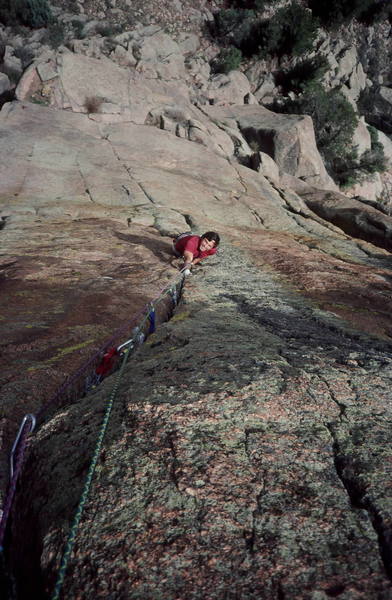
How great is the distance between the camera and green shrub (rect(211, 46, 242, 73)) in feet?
101

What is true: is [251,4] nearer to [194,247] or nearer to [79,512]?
[194,247]

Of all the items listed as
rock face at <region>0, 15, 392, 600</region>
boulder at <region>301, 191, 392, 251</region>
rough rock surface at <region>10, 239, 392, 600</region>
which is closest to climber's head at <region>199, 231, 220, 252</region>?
rock face at <region>0, 15, 392, 600</region>

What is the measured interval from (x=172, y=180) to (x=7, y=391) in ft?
45.0

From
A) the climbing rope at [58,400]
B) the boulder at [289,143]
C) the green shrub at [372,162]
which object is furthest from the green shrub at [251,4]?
the climbing rope at [58,400]

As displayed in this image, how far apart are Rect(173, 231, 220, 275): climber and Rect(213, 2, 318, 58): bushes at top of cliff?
114 feet

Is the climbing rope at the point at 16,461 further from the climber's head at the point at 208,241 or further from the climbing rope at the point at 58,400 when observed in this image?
the climber's head at the point at 208,241

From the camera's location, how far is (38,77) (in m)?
18.8

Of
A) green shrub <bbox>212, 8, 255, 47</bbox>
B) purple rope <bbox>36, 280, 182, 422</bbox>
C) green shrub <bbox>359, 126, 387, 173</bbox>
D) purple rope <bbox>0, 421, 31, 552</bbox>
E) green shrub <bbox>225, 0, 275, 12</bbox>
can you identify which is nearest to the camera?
purple rope <bbox>0, 421, 31, 552</bbox>

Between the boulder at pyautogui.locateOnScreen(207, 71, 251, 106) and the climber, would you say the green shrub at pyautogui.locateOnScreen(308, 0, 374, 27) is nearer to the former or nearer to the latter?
the boulder at pyautogui.locateOnScreen(207, 71, 251, 106)

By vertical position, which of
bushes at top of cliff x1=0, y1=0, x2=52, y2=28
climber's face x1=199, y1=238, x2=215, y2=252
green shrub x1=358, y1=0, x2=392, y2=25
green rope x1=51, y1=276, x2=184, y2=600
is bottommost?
green rope x1=51, y1=276, x2=184, y2=600

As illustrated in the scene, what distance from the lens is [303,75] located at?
Answer: 106 ft

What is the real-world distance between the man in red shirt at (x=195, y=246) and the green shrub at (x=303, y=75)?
3147 cm

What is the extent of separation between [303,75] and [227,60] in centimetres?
751

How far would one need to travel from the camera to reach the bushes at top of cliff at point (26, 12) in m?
26.6
